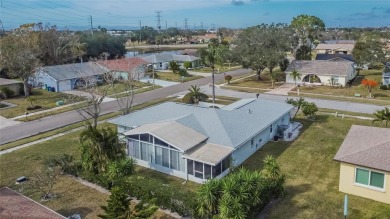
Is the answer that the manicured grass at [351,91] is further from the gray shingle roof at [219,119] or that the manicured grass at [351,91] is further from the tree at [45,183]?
the tree at [45,183]

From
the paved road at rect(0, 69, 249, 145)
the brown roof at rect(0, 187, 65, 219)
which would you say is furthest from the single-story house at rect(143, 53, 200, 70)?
the brown roof at rect(0, 187, 65, 219)

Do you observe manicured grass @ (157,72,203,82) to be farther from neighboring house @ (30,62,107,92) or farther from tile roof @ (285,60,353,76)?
tile roof @ (285,60,353,76)

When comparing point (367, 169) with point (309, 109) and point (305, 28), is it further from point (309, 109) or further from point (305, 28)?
point (305, 28)

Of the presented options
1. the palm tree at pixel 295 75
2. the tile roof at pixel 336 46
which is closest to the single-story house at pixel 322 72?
the palm tree at pixel 295 75

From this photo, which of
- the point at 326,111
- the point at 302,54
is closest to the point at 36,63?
the point at 326,111

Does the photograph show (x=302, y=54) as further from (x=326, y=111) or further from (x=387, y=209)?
(x=387, y=209)

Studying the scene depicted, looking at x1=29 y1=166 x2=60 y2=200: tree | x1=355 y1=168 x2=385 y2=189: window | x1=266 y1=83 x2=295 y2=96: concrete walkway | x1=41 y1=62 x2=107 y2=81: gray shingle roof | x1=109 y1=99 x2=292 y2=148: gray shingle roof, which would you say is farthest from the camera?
x1=41 y1=62 x2=107 y2=81: gray shingle roof
